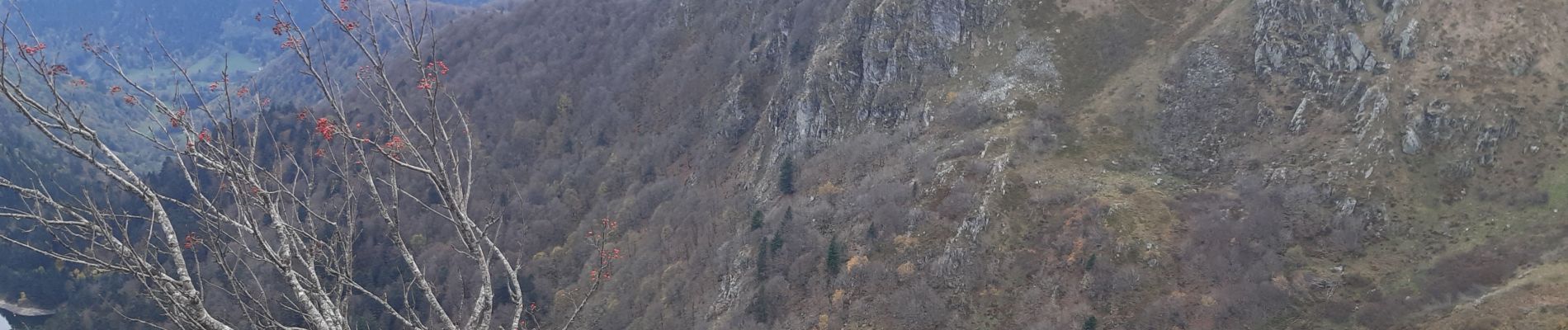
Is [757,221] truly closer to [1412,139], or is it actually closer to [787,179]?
[787,179]

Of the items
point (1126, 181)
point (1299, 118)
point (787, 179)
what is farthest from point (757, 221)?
point (1299, 118)

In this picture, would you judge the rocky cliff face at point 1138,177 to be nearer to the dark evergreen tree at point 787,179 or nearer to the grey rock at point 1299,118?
the grey rock at point 1299,118

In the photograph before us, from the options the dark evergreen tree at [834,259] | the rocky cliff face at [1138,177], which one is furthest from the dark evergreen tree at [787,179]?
the dark evergreen tree at [834,259]

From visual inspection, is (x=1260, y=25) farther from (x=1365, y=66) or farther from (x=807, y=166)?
(x=807, y=166)

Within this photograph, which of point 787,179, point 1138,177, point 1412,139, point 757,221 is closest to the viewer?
point 1412,139

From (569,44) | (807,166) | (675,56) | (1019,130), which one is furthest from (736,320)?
(569,44)

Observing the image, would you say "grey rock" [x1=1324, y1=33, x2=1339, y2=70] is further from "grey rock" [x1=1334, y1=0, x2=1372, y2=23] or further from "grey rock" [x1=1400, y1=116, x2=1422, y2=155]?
"grey rock" [x1=1400, y1=116, x2=1422, y2=155]
